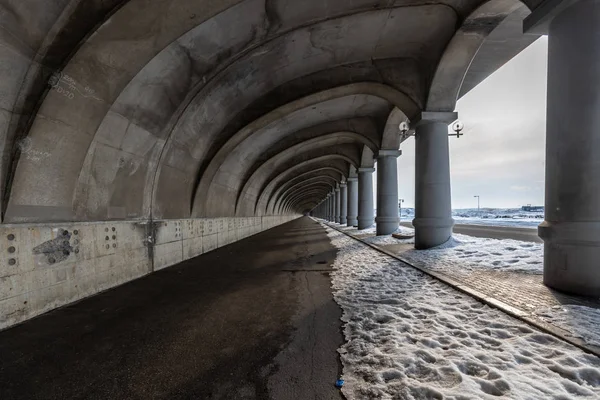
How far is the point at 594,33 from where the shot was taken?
4141 millimetres

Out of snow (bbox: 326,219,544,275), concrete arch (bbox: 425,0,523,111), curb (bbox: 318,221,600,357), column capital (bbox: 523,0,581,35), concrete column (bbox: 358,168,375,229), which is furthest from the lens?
concrete column (bbox: 358,168,375,229)

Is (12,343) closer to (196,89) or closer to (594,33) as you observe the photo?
(196,89)

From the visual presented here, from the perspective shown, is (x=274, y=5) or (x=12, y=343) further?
(x=274, y=5)

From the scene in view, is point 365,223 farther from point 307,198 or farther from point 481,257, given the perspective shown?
point 307,198

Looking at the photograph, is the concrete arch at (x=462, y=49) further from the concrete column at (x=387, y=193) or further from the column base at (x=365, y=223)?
the column base at (x=365, y=223)

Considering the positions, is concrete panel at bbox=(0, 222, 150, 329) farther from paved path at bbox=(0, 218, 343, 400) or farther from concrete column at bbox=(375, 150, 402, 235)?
concrete column at bbox=(375, 150, 402, 235)

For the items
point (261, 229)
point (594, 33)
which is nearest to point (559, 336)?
point (594, 33)

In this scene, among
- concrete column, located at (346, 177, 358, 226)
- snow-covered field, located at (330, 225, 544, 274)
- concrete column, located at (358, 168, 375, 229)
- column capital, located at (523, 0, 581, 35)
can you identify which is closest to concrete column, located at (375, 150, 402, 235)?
concrete column, located at (358, 168, 375, 229)

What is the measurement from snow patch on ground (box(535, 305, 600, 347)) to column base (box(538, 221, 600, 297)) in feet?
2.31

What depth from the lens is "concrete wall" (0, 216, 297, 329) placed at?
3781 mm

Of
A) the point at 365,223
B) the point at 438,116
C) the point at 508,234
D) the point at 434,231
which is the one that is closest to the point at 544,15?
the point at 438,116

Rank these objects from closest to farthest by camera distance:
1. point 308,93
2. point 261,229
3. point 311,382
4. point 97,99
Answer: point 311,382
point 97,99
point 308,93
point 261,229

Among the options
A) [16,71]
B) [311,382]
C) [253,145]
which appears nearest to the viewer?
[311,382]

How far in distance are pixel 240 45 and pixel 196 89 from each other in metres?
1.54
